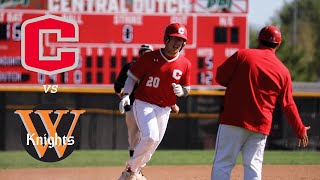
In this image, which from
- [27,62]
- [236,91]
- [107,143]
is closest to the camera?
[236,91]

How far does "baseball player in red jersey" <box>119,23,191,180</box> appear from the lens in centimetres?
840

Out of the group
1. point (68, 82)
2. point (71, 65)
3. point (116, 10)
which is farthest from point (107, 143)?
point (71, 65)

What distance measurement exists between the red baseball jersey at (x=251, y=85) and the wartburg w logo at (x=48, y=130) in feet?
10.3

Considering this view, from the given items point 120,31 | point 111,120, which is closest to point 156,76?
point 111,120

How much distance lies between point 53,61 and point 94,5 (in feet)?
20.5

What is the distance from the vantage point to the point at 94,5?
1582cm

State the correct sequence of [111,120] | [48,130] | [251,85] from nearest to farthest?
1. [251,85]
2. [48,130]
3. [111,120]

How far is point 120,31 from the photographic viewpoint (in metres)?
15.9

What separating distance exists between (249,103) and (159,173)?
4.09 m

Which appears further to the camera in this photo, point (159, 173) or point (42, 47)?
point (159, 173)

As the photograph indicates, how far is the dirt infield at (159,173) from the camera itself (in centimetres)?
993

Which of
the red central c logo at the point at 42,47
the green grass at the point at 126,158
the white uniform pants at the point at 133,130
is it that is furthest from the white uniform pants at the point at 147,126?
the green grass at the point at 126,158

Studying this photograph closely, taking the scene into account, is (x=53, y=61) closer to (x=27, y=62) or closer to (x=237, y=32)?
(x=27, y=62)

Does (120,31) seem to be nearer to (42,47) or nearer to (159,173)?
(159,173)
